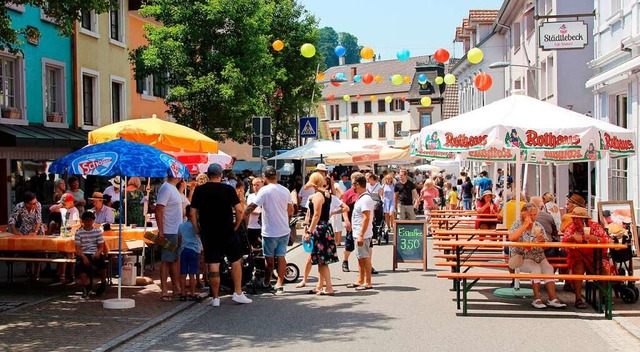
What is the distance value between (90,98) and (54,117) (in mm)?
2984

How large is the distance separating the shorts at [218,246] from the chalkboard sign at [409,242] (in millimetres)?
4928

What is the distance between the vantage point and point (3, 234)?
44.6 ft

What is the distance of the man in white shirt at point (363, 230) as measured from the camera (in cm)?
1312

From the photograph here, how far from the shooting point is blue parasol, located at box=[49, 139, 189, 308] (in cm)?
1130

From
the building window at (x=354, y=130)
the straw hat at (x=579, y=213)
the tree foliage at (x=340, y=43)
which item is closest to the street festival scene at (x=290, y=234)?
the straw hat at (x=579, y=213)

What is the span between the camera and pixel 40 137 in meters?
21.9

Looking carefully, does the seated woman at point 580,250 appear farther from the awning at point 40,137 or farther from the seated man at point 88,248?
the awning at point 40,137

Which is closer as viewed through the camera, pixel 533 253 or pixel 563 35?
pixel 533 253

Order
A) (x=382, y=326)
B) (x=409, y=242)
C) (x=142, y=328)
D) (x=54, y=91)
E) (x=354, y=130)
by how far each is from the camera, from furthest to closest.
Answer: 1. (x=354, y=130)
2. (x=54, y=91)
3. (x=409, y=242)
4. (x=382, y=326)
5. (x=142, y=328)

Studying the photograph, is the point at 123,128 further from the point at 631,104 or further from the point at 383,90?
the point at 383,90

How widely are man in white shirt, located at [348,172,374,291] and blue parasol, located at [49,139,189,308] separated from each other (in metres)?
3.13

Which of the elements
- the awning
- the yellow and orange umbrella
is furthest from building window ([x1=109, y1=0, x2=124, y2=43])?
the yellow and orange umbrella

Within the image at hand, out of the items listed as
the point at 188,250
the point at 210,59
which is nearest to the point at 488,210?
the point at 188,250

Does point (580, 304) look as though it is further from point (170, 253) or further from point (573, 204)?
point (170, 253)
